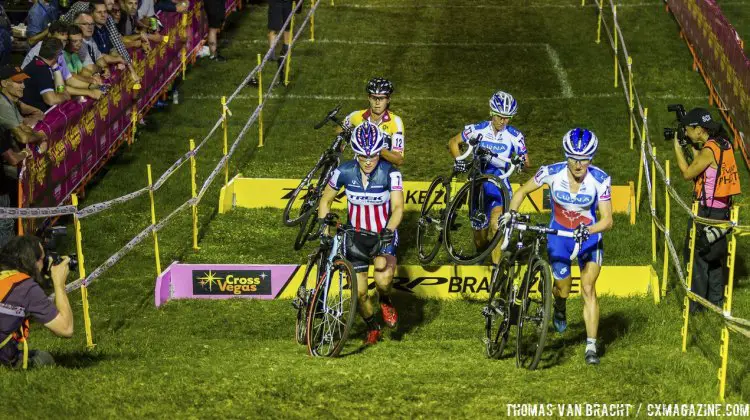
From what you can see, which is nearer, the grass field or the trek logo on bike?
the grass field

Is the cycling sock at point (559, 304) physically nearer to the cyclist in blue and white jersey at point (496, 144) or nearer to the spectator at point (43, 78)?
the cyclist in blue and white jersey at point (496, 144)

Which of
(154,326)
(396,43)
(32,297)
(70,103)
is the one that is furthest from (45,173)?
(396,43)

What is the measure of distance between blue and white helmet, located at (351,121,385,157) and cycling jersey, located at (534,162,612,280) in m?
1.75

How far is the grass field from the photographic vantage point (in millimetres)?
9961

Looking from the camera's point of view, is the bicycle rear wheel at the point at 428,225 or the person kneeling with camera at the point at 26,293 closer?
the person kneeling with camera at the point at 26,293

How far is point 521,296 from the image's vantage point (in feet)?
37.2

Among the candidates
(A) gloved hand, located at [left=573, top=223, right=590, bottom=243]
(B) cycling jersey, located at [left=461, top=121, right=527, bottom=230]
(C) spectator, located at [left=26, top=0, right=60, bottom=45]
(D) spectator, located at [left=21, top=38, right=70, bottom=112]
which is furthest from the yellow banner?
(C) spectator, located at [left=26, top=0, right=60, bottom=45]

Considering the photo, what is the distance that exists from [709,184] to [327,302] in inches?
187

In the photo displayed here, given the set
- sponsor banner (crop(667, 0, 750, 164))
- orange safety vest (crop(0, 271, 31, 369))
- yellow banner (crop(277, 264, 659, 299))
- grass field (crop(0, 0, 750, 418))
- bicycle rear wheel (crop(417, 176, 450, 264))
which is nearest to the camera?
orange safety vest (crop(0, 271, 31, 369))

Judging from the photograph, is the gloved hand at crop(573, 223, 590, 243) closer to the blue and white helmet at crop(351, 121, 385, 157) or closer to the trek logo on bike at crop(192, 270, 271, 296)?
the blue and white helmet at crop(351, 121, 385, 157)

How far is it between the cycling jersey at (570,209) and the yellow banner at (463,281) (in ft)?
7.86

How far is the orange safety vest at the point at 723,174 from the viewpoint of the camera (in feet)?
43.2

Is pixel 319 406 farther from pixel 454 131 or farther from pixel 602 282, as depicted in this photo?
pixel 454 131

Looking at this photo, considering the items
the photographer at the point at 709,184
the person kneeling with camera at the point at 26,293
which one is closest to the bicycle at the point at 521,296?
the photographer at the point at 709,184
